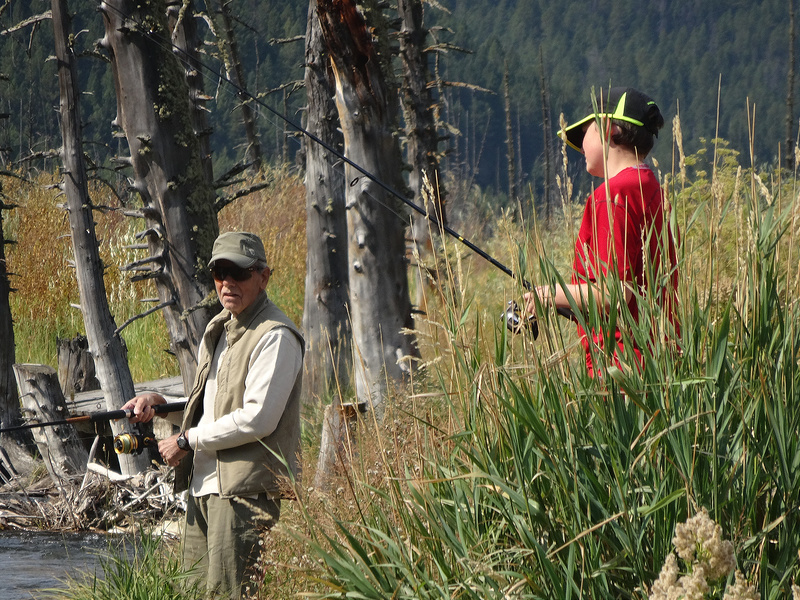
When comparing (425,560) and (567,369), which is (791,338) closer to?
(567,369)

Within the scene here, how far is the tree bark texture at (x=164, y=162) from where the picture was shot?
19.2 feet

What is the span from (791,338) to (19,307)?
10.2m

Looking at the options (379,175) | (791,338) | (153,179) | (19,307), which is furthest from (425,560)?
(19,307)

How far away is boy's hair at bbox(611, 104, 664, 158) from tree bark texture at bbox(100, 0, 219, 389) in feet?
11.6

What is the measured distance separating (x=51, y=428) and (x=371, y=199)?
3403mm

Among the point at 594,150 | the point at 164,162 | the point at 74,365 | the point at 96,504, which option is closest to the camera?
the point at 594,150

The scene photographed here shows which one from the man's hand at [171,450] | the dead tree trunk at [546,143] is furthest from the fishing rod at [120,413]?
the dead tree trunk at [546,143]

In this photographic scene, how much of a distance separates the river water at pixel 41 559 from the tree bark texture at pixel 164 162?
1.42 m

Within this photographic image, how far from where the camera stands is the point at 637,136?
296 centimetres

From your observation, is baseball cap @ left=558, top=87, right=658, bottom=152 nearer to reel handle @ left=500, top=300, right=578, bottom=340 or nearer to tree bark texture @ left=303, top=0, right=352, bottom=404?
reel handle @ left=500, top=300, right=578, bottom=340

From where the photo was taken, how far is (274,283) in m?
10.9

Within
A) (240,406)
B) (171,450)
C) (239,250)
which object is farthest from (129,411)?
(239,250)

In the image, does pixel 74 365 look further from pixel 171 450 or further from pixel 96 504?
pixel 171 450

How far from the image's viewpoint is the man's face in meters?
3.37
